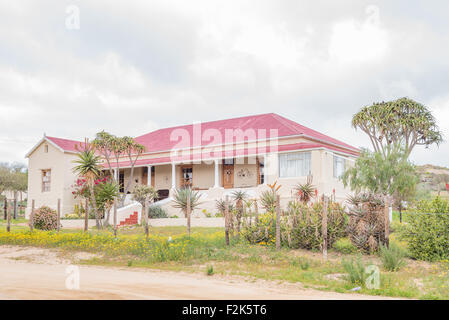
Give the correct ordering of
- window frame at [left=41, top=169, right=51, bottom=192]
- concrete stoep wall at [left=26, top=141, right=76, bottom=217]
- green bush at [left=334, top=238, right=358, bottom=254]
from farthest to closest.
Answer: window frame at [left=41, top=169, right=51, bottom=192] → concrete stoep wall at [left=26, top=141, right=76, bottom=217] → green bush at [left=334, top=238, right=358, bottom=254]

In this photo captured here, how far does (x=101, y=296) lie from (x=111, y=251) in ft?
23.6

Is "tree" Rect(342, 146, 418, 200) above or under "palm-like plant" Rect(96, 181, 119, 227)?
above

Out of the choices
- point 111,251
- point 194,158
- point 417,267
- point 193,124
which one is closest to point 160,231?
point 111,251

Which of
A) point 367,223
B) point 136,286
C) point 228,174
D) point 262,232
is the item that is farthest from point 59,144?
point 136,286

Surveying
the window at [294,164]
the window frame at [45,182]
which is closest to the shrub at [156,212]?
the window at [294,164]

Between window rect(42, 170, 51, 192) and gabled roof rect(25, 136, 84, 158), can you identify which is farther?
window rect(42, 170, 51, 192)

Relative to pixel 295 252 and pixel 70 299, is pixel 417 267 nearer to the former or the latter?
pixel 295 252

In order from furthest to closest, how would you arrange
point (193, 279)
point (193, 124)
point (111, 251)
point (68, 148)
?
point (193, 124) → point (68, 148) → point (111, 251) → point (193, 279)

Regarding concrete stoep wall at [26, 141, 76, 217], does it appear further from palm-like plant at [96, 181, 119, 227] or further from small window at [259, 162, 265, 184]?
small window at [259, 162, 265, 184]

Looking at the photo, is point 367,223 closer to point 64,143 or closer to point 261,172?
point 261,172

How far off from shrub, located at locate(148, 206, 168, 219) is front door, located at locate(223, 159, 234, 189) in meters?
4.44

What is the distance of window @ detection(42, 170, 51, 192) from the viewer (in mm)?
31688

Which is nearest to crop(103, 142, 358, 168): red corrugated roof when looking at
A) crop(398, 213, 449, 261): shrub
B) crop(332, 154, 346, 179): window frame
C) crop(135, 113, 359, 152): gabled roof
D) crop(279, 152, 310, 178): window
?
crop(279, 152, 310, 178): window

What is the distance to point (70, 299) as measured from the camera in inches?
291
